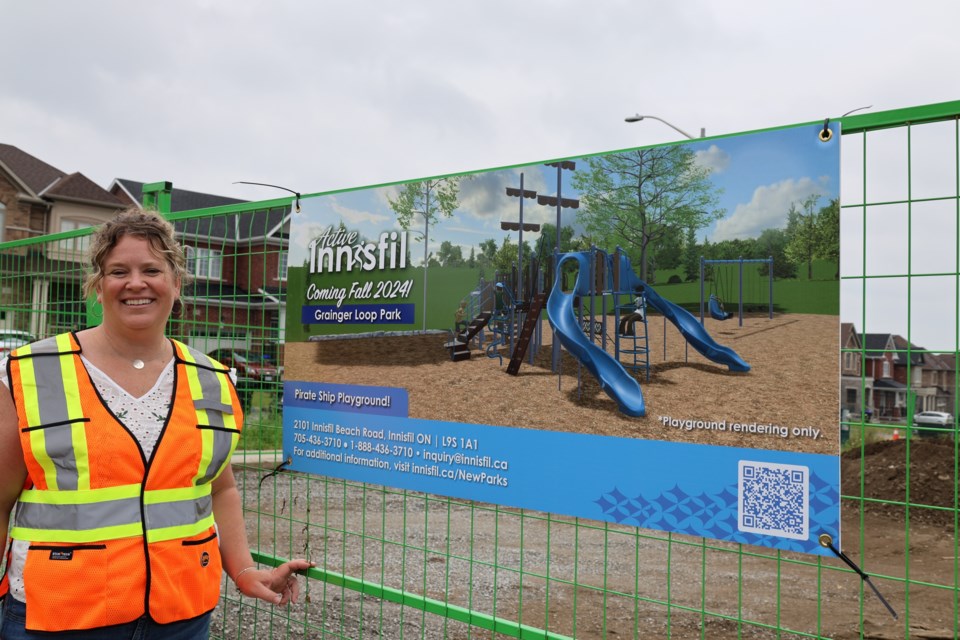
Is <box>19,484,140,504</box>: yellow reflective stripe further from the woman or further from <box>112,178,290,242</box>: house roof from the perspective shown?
<box>112,178,290,242</box>: house roof

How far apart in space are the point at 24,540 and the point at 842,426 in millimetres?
2702

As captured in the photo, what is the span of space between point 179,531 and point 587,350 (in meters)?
1.73

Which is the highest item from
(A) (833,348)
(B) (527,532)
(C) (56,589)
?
(A) (833,348)

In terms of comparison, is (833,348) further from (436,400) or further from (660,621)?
(660,621)

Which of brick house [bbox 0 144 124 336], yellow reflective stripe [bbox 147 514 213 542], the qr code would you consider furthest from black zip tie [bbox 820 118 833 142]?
brick house [bbox 0 144 124 336]

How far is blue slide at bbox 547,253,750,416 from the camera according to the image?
2.96m

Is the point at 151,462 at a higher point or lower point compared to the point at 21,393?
lower

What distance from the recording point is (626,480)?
3.20 m

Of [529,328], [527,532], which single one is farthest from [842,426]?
[527,532]

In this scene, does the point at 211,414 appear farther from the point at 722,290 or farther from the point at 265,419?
the point at 265,419

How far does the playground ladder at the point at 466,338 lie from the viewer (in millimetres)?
3631

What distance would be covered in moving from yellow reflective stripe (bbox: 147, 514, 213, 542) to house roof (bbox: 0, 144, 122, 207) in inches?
1693

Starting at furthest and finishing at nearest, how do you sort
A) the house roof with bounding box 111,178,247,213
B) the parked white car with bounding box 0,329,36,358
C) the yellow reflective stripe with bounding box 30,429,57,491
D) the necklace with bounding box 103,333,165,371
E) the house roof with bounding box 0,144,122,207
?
1. the house roof with bounding box 111,178,247,213
2. the house roof with bounding box 0,144,122,207
3. the parked white car with bounding box 0,329,36,358
4. the necklace with bounding box 103,333,165,371
5. the yellow reflective stripe with bounding box 30,429,57,491

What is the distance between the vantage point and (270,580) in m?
2.70
